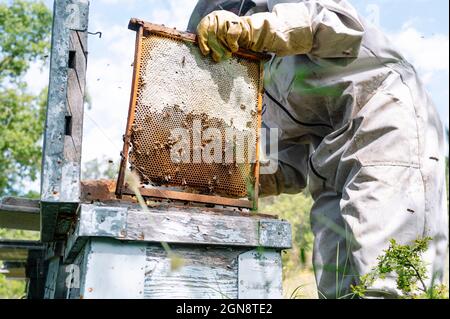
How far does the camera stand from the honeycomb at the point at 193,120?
2195 millimetres

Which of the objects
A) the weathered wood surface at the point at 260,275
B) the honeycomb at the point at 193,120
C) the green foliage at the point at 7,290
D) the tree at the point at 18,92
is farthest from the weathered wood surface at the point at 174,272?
the tree at the point at 18,92

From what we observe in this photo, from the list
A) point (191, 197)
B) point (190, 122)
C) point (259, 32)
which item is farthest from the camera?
point (259, 32)

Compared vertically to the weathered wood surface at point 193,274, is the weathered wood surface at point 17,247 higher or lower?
higher

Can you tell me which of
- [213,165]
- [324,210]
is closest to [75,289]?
[213,165]

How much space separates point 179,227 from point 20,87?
1485 cm

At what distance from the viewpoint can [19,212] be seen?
8.36 ft

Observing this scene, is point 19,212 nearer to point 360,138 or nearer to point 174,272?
point 174,272

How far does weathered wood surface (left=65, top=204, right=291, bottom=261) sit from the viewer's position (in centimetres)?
178

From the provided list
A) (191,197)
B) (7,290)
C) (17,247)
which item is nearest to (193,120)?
(191,197)

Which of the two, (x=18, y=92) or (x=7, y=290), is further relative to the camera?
(x=18, y=92)

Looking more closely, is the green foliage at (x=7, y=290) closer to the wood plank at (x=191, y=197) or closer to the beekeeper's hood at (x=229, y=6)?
the wood plank at (x=191, y=197)

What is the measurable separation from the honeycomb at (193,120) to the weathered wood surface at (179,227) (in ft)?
1.01

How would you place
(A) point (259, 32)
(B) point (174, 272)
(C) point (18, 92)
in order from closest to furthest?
(B) point (174, 272), (A) point (259, 32), (C) point (18, 92)

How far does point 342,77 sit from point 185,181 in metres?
1.02
